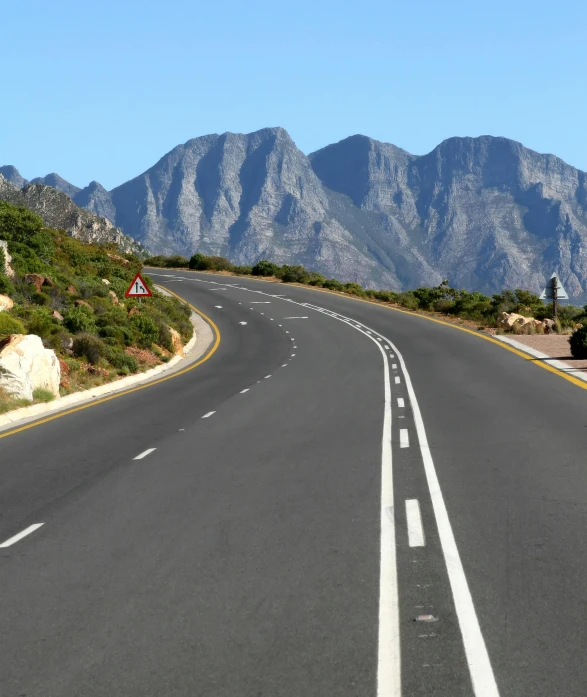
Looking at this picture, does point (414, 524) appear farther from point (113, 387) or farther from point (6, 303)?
point (6, 303)

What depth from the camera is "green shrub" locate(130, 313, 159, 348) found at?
1410 inches

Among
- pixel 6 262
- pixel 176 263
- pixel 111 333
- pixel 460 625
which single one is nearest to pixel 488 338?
pixel 111 333

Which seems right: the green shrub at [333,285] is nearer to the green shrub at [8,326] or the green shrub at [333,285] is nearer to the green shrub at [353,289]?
the green shrub at [353,289]

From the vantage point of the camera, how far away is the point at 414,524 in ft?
29.2

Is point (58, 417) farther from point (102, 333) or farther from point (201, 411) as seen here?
point (102, 333)

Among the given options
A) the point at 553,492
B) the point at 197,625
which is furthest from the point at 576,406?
the point at 197,625

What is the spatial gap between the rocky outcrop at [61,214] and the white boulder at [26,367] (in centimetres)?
7203

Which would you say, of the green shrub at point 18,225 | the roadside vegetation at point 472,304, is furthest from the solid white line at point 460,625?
the green shrub at point 18,225

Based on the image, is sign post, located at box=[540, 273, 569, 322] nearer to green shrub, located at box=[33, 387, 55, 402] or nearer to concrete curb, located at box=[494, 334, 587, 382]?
concrete curb, located at box=[494, 334, 587, 382]

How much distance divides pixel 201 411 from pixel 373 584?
1356 cm

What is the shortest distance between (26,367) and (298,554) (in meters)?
14.9

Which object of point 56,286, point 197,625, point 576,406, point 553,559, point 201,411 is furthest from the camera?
point 56,286

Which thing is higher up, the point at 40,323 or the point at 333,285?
the point at 40,323

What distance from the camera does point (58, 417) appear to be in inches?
768
